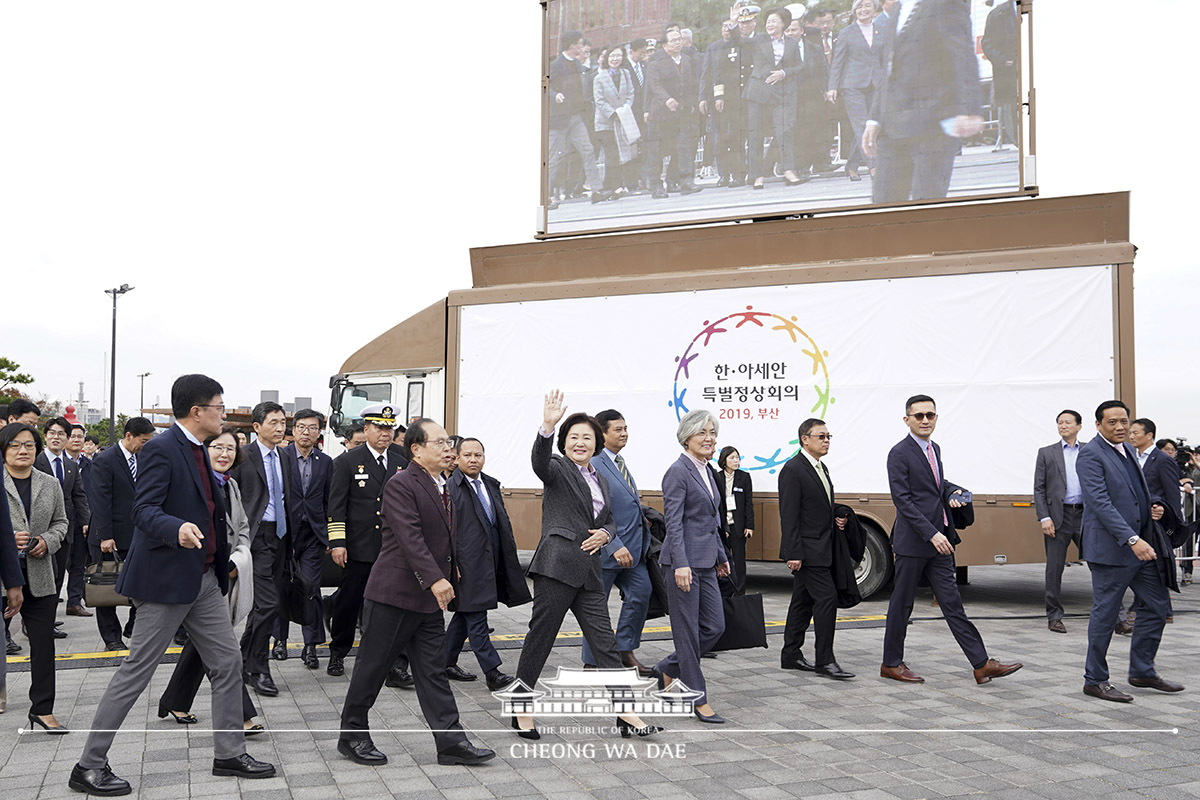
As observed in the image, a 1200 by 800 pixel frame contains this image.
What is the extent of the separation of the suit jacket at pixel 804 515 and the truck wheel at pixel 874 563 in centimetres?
301

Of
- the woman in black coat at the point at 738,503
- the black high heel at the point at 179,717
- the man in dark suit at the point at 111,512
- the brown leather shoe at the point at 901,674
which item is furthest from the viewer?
the woman in black coat at the point at 738,503

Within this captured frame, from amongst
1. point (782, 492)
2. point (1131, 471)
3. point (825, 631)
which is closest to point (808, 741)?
point (825, 631)

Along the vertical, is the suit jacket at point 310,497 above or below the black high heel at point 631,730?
above

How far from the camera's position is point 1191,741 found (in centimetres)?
479

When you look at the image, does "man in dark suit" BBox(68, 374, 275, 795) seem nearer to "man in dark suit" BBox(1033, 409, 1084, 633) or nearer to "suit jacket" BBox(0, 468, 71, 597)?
"suit jacket" BBox(0, 468, 71, 597)

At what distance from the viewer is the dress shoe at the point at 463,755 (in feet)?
14.4

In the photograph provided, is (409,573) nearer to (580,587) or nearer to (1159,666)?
(580,587)

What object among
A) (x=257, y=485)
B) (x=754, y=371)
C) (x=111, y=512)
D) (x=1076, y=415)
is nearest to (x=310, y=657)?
(x=257, y=485)

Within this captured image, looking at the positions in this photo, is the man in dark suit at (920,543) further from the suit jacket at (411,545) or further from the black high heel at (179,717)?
the black high heel at (179,717)

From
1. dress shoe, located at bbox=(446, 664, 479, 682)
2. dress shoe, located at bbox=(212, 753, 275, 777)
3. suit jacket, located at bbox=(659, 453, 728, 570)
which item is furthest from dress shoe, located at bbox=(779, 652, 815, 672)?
dress shoe, located at bbox=(212, 753, 275, 777)

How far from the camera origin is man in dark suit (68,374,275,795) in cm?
412

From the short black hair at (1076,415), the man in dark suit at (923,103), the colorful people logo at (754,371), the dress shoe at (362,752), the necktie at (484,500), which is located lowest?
the dress shoe at (362,752)

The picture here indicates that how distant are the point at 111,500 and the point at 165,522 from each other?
358 cm

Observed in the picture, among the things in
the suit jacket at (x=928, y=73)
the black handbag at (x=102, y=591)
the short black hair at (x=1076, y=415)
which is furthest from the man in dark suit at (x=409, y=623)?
the suit jacket at (x=928, y=73)
